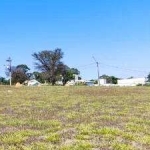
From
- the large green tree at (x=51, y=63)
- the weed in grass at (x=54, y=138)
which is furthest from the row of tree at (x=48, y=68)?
the weed in grass at (x=54, y=138)

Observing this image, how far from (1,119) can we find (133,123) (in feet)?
23.3

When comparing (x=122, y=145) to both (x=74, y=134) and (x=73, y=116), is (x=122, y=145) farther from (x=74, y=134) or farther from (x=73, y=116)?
(x=73, y=116)

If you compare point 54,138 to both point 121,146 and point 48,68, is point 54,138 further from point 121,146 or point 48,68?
point 48,68

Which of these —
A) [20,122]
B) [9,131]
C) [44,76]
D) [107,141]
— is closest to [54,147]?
[107,141]

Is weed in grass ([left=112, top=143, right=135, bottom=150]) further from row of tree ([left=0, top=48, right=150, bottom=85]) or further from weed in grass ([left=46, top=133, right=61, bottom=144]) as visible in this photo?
row of tree ([left=0, top=48, right=150, bottom=85])

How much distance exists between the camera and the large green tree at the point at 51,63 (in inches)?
7505

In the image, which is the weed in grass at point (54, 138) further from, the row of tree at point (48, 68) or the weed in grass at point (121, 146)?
the row of tree at point (48, 68)

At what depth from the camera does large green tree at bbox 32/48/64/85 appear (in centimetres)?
19062

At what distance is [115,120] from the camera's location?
23156mm

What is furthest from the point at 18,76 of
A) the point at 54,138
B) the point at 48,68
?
the point at 54,138

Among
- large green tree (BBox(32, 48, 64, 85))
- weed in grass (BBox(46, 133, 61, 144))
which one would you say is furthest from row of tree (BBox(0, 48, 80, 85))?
weed in grass (BBox(46, 133, 61, 144))

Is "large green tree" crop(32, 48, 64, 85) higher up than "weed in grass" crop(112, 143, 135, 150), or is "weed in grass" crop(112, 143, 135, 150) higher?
"large green tree" crop(32, 48, 64, 85)

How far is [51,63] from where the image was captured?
191 metres

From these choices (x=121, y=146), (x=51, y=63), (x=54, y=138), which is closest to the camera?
(x=121, y=146)
